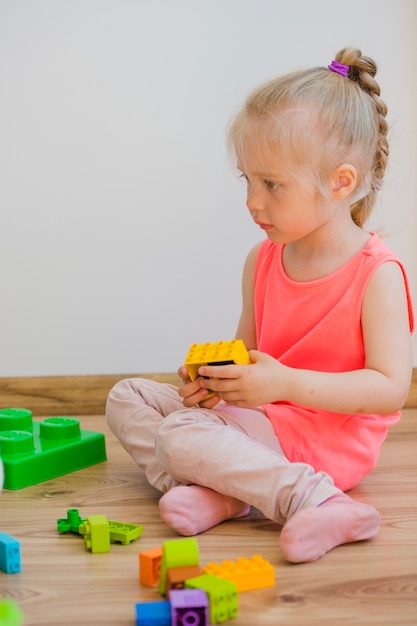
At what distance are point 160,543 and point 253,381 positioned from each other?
204 millimetres

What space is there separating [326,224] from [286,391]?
0.23 m

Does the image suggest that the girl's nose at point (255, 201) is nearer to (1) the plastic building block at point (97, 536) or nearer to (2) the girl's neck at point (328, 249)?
(2) the girl's neck at point (328, 249)

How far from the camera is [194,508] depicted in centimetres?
93

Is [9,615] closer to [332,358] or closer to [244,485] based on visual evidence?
[244,485]

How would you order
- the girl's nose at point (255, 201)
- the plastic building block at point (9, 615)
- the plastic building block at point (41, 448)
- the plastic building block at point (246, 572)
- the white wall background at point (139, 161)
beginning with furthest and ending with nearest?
the white wall background at point (139, 161), the plastic building block at point (41, 448), the girl's nose at point (255, 201), the plastic building block at point (246, 572), the plastic building block at point (9, 615)

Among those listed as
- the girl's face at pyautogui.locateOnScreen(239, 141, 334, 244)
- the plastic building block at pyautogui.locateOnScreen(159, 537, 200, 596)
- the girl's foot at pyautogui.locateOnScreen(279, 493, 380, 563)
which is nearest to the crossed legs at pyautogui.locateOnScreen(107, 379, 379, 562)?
the girl's foot at pyautogui.locateOnScreen(279, 493, 380, 563)

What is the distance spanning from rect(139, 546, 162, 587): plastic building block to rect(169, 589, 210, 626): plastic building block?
0.26ft

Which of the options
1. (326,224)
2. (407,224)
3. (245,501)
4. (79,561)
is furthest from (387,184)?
(79,561)

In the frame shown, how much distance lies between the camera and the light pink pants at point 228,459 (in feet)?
3.02

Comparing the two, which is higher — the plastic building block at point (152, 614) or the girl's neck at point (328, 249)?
the girl's neck at point (328, 249)

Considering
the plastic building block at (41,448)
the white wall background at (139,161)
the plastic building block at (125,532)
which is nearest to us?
the plastic building block at (125,532)

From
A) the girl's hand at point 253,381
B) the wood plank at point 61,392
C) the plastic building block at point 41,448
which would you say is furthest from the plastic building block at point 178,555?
the wood plank at point 61,392

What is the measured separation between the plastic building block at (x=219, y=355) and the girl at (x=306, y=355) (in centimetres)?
1

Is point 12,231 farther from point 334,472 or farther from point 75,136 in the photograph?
point 334,472
